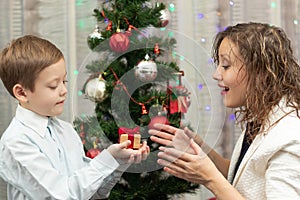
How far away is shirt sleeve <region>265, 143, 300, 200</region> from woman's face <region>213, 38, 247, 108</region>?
223 mm

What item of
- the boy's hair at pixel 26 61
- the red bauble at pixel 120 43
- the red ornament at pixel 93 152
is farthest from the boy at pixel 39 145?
the red bauble at pixel 120 43

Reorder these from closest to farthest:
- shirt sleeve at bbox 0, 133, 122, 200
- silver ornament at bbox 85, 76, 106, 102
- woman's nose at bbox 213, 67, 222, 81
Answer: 1. shirt sleeve at bbox 0, 133, 122, 200
2. woman's nose at bbox 213, 67, 222, 81
3. silver ornament at bbox 85, 76, 106, 102

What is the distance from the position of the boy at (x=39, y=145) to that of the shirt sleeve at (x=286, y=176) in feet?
1.05

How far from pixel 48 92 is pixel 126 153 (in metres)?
0.24

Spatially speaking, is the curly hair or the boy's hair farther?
the curly hair

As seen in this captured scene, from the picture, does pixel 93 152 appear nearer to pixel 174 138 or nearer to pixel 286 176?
pixel 174 138

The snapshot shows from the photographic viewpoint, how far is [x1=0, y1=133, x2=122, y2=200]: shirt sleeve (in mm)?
1134

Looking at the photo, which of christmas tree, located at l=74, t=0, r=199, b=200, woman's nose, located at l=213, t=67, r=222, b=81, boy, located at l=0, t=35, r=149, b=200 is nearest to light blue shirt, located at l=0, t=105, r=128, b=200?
boy, located at l=0, t=35, r=149, b=200

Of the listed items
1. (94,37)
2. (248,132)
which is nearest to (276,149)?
(248,132)

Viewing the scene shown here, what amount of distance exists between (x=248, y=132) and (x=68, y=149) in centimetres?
48

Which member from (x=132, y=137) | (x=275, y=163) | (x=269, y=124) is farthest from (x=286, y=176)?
(x=132, y=137)

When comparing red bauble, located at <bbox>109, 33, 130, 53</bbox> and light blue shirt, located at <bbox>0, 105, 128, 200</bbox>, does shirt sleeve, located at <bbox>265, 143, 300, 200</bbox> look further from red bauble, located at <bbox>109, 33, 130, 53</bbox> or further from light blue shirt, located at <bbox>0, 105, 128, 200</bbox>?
red bauble, located at <bbox>109, 33, 130, 53</bbox>

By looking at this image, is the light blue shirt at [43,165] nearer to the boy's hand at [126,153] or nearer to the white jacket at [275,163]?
the boy's hand at [126,153]

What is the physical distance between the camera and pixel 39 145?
1170 millimetres
